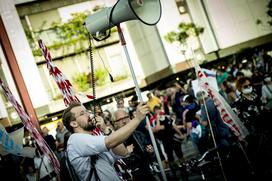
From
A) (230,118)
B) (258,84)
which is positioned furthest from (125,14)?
(258,84)

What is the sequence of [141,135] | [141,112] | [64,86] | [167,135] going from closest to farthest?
[141,112] < [64,86] < [141,135] < [167,135]

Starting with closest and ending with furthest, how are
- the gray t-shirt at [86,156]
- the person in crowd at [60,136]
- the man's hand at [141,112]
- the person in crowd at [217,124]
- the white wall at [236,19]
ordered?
1. the man's hand at [141,112]
2. the gray t-shirt at [86,156]
3. the person in crowd at [217,124]
4. the person in crowd at [60,136]
5. the white wall at [236,19]

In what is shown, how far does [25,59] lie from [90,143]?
18.4 m

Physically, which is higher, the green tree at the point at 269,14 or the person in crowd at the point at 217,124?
the green tree at the point at 269,14

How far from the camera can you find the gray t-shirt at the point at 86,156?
9.67 feet

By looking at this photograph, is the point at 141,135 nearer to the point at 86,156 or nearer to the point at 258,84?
the point at 86,156

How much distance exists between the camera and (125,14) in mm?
3146

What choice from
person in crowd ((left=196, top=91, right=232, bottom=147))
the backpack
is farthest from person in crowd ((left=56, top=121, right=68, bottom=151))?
the backpack

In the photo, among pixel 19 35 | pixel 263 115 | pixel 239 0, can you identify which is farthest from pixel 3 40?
pixel 239 0

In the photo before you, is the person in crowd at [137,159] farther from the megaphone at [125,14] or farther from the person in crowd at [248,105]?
the person in crowd at [248,105]

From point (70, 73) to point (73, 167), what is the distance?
2067 centimetres

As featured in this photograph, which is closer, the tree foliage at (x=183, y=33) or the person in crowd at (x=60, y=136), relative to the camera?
the person in crowd at (x=60, y=136)

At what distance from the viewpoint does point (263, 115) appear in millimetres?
6254

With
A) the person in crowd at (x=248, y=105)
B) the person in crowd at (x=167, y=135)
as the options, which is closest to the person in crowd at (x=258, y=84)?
the person in crowd at (x=248, y=105)
